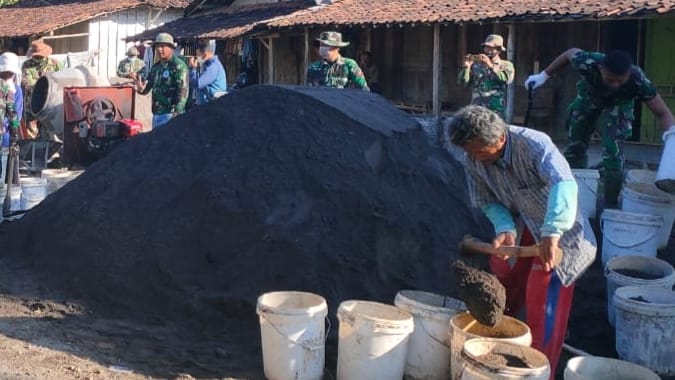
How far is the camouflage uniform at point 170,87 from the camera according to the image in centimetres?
931

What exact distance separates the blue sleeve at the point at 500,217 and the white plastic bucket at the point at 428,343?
467mm

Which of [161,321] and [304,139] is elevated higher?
[304,139]

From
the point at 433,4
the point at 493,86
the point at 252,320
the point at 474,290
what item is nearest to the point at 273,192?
the point at 252,320

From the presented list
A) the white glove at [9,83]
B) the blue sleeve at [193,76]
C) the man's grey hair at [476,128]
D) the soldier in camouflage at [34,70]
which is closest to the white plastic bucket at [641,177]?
the man's grey hair at [476,128]

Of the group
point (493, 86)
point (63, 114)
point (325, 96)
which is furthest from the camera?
point (63, 114)

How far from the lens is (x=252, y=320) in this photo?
5301 millimetres

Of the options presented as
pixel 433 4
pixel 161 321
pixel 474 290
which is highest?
pixel 433 4

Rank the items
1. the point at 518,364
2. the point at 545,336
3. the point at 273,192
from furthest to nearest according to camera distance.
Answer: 1. the point at 273,192
2. the point at 545,336
3. the point at 518,364

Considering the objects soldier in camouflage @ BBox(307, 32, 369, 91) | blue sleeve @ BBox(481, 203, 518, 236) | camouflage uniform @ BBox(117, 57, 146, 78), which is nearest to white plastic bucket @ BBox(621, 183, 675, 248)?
blue sleeve @ BBox(481, 203, 518, 236)

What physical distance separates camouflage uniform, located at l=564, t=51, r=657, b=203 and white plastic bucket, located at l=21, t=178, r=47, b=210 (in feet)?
15.5

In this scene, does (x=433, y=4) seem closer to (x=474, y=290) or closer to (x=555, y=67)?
(x=555, y=67)

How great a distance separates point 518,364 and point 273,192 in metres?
2.28

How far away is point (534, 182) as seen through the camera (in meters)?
4.25

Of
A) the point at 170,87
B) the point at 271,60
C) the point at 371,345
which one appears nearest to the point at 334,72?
the point at 170,87
